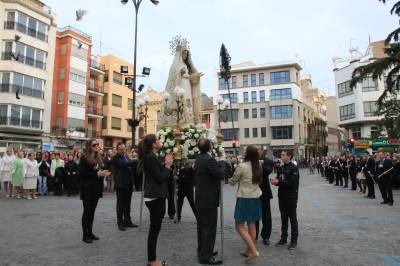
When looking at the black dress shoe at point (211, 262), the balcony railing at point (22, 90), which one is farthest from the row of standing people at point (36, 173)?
the balcony railing at point (22, 90)

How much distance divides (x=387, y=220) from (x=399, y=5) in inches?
394

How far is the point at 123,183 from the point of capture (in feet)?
26.7

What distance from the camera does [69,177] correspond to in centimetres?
1636

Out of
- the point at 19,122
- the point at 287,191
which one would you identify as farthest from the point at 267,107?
the point at 287,191

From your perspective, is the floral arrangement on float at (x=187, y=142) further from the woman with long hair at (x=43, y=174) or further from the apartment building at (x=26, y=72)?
the apartment building at (x=26, y=72)

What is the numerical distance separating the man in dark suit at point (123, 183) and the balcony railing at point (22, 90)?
108ft

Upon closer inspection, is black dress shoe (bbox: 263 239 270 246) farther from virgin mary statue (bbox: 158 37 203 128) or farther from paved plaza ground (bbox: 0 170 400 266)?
virgin mary statue (bbox: 158 37 203 128)

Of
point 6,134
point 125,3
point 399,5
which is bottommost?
point 6,134

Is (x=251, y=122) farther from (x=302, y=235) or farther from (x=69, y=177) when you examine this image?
(x=302, y=235)

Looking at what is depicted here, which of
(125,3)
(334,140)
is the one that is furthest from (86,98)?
(334,140)

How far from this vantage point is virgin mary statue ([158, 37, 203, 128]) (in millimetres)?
14242

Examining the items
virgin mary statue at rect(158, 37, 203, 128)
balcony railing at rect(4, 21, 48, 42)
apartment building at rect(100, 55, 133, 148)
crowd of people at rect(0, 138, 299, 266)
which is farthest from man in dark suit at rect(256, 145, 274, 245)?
apartment building at rect(100, 55, 133, 148)

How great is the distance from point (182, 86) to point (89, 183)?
853cm

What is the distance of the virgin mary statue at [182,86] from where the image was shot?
1424cm
